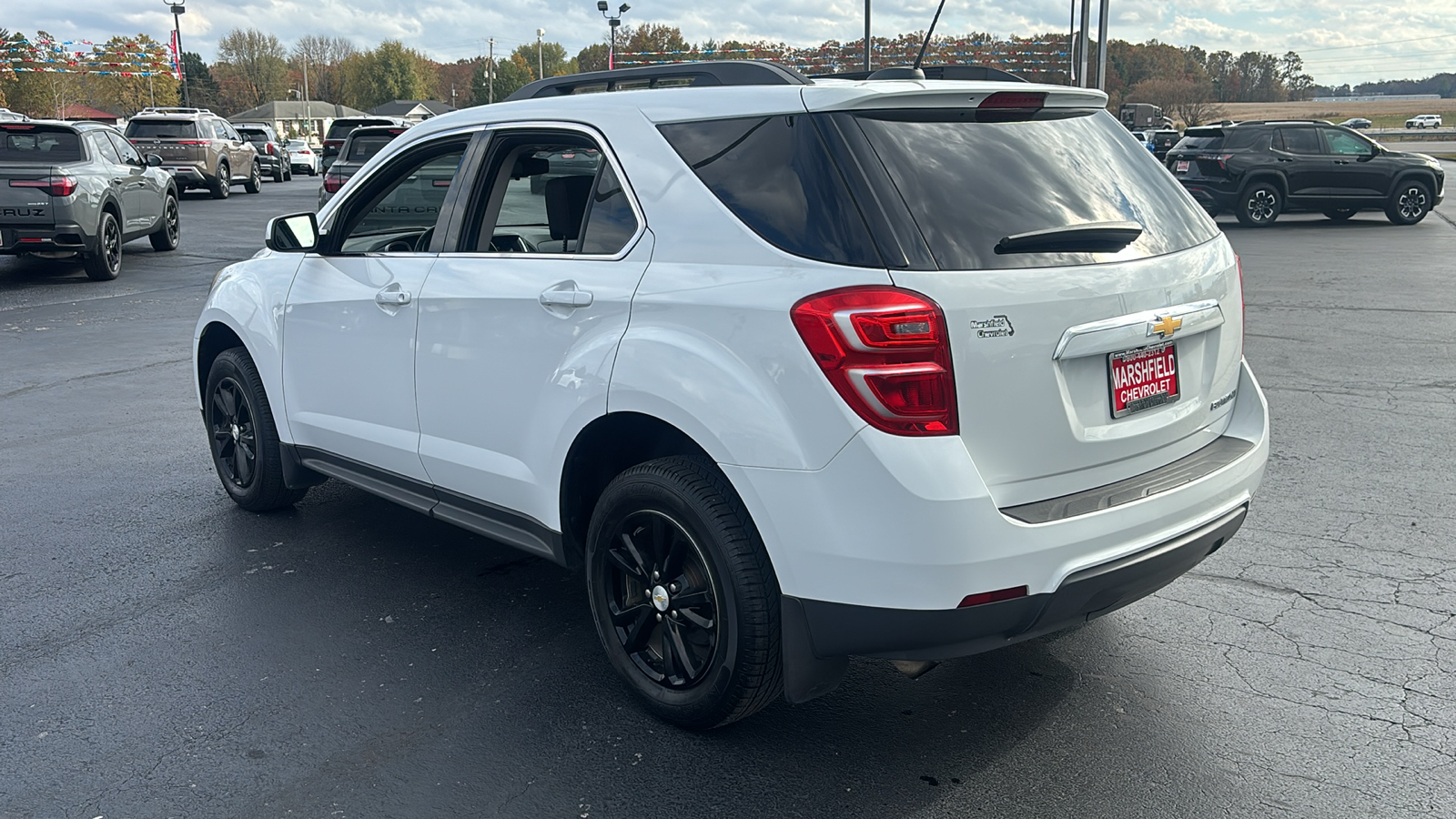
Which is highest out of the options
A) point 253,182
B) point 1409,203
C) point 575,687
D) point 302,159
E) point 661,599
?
point 302,159

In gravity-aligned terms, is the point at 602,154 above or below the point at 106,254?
above

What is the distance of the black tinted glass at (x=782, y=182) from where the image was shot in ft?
9.72

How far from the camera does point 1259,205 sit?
21312 millimetres

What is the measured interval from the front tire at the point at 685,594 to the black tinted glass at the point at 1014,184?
90 cm

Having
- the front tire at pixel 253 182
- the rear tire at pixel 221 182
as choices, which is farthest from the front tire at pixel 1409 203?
the front tire at pixel 253 182

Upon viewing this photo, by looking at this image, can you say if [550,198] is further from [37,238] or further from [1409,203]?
[1409,203]

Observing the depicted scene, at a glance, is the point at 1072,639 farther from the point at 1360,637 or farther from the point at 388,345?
the point at 388,345

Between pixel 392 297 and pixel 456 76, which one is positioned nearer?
pixel 392 297

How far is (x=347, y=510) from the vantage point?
561 centimetres

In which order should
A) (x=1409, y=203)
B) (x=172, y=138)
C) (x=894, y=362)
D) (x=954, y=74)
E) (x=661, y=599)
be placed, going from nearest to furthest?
1. (x=894, y=362)
2. (x=661, y=599)
3. (x=954, y=74)
4. (x=1409, y=203)
5. (x=172, y=138)

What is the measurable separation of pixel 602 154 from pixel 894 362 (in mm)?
1329

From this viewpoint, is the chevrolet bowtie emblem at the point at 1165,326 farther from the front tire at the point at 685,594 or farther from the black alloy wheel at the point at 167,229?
the black alloy wheel at the point at 167,229

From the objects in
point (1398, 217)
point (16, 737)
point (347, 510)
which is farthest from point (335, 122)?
point (16, 737)

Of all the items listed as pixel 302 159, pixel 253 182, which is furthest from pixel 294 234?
pixel 302 159
